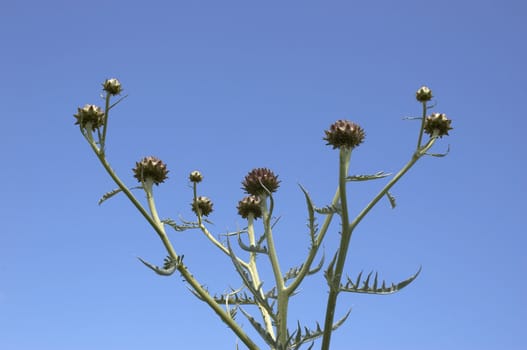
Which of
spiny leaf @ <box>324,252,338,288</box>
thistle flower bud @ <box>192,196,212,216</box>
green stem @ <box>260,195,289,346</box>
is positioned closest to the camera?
spiny leaf @ <box>324,252,338,288</box>

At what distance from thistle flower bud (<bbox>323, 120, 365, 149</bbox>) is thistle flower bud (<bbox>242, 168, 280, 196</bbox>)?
573mm

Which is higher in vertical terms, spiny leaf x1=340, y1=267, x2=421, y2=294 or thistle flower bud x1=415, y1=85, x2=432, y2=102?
thistle flower bud x1=415, y1=85, x2=432, y2=102

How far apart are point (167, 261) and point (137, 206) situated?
0.42m

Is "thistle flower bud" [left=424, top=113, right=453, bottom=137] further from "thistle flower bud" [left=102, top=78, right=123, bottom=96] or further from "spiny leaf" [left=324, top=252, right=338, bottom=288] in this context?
"thistle flower bud" [left=102, top=78, right=123, bottom=96]

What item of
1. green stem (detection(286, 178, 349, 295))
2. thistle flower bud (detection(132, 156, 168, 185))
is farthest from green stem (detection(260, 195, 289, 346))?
thistle flower bud (detection(132, 156, 168, 185))

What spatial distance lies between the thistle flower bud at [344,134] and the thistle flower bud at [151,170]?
1251mm

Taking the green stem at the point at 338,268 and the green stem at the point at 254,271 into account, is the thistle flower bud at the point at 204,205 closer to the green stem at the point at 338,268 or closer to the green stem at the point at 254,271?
the green stem at the point at 254,271

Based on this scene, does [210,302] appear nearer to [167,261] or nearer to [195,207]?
[167,261]

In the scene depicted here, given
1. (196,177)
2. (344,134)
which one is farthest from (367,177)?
(196,177)

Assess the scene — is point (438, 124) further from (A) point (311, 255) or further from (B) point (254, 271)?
(B) point (254, 271)

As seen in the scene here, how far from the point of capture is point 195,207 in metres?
4.95

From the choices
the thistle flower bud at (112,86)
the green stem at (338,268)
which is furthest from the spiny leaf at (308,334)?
the thistle flower bud at (112,86)

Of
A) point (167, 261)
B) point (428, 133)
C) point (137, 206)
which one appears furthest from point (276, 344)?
point (428, 133)

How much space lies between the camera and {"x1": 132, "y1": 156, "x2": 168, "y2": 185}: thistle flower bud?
4.31 metres
